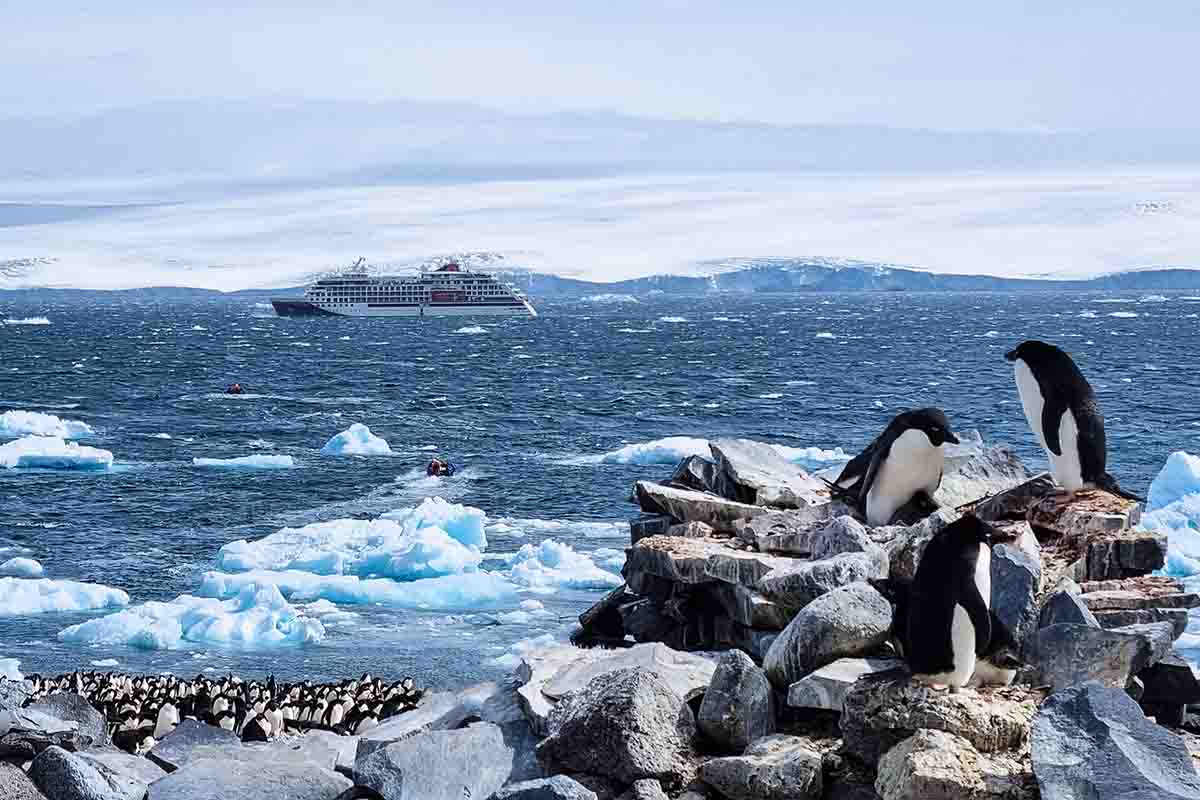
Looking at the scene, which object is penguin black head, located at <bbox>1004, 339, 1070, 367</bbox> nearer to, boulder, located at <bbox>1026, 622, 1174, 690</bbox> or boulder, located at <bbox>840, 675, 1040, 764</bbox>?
boulder, located at <bbox>1026, 622, 1174, 690</bbox>

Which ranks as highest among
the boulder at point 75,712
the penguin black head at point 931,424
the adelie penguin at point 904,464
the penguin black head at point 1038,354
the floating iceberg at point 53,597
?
the penguin black head at point 1038,354

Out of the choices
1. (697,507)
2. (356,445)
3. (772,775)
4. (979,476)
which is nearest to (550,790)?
(772,775)

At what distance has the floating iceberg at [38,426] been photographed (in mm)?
40219

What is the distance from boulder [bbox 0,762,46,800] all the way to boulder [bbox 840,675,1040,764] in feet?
12.9

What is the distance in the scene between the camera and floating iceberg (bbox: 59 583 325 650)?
1772 centimetres

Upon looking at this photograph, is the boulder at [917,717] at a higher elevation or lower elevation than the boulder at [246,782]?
higher

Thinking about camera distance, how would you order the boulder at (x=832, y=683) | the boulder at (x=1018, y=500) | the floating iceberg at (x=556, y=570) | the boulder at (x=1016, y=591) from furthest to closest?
the floating iceberg at (x=556, y=570) → the boulder at (x=1018, y=500) → the boulder at (x=1016, y=591) → the boulder at (x=832, y=683)

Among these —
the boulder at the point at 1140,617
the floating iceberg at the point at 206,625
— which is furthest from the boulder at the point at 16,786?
the floating iceberg at the point at 206,625

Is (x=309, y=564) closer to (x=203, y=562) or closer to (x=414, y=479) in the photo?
(x=203, y=562)

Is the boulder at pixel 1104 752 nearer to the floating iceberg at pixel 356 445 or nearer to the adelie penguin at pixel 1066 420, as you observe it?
the adelie penguin at pixel 1066 420

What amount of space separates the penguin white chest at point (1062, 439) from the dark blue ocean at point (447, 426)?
8.35 metres

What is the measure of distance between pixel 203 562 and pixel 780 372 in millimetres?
39112

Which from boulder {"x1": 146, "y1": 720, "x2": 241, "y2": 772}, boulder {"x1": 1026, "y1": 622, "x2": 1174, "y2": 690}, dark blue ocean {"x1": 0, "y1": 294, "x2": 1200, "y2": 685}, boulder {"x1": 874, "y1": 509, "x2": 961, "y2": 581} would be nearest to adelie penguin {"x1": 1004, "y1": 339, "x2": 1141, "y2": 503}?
boulder {"x1": 874, "y1": 509, "x2": 961, "y2": 581}

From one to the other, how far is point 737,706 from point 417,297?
12188 centimetres
